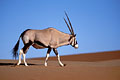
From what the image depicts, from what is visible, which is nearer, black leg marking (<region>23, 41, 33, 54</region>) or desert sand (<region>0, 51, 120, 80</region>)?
desert sand (<region>0, 51, 120, 80</region>)

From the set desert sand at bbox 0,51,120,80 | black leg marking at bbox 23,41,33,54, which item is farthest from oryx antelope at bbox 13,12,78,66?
desert sand at bbox 0,51,120,80

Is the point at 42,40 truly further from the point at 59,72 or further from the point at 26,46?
the point at 59,72

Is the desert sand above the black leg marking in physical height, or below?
below

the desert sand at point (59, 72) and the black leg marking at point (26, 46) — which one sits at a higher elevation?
the black leg marking at point (26, 46)

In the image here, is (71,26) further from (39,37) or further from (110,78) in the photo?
(110,78)

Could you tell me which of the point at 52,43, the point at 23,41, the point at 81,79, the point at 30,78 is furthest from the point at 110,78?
the point at 23,41

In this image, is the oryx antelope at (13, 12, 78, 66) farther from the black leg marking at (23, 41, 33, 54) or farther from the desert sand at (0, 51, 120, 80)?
the desert sand at (0, 51, 120, 80)

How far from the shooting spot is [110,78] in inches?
198

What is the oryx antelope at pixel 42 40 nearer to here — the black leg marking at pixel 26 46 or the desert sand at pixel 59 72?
the black leg marking at pixel 26 46

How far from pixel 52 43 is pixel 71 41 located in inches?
44.9

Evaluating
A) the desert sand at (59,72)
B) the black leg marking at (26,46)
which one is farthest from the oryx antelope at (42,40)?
the desert sand at (59,72)

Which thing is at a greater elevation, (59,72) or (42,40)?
(42,40)

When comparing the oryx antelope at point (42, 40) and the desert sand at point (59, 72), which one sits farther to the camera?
the oryx antelope at point (42, 40)

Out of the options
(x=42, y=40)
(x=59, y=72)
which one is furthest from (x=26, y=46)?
(x=59, y=72)
